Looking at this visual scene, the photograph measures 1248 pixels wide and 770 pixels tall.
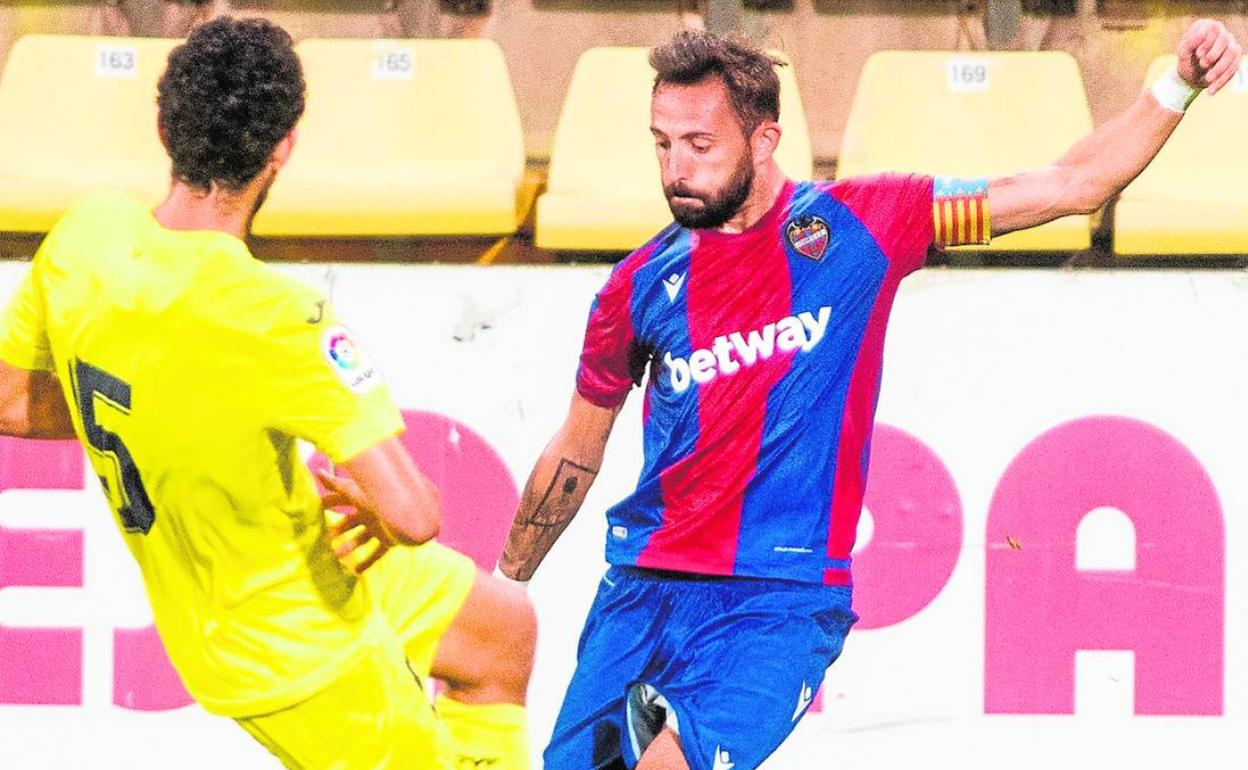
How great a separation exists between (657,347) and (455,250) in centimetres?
192

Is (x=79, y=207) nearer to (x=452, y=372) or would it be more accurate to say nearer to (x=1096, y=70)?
(x=452, y=372)

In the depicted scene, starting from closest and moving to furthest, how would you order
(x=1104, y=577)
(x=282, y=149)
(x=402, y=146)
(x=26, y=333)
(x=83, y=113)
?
(x=282, y=149)
(x=26, y=333)
(x=1104, y=577)
(x=402, y=146)
(x=83, y=113)

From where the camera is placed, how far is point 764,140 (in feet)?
11.3

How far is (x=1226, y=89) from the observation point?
5617 millimetres

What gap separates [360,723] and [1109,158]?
67.1 inches

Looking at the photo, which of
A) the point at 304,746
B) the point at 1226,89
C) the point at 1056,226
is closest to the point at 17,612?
the point at 304,746

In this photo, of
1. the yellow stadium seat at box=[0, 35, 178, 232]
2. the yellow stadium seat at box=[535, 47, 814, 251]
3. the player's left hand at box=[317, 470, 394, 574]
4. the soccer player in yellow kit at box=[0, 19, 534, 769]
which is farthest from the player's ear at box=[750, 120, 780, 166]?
the yellow stadium seat at box=[0, 35, 178, 232]

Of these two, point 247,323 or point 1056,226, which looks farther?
point 1056,226

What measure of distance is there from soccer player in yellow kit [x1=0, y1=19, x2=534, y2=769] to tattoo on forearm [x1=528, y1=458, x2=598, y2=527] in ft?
1.72

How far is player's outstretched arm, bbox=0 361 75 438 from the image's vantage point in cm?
317

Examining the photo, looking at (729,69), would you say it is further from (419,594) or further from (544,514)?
(419,594)

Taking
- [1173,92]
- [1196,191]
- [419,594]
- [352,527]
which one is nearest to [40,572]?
[419,594]

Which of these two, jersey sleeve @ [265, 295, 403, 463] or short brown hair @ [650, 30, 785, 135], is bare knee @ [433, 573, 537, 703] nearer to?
jersey sleeve @ [265, 295, 403, 463]

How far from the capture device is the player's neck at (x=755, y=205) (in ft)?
11.3
